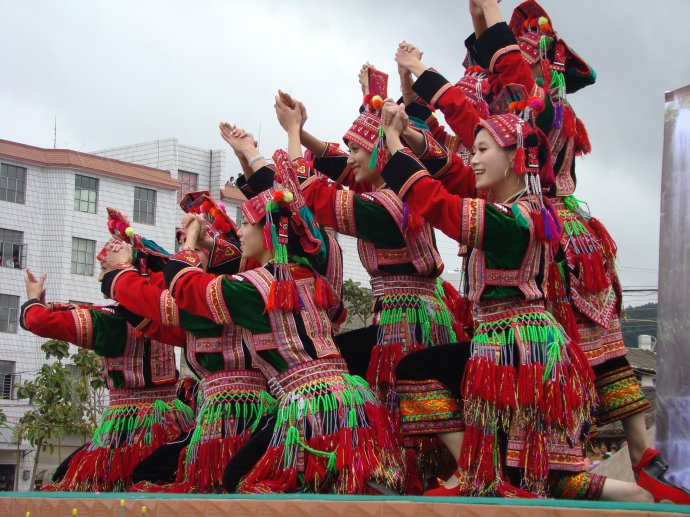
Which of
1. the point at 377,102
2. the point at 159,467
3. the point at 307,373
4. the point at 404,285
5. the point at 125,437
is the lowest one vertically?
the point at 159,467

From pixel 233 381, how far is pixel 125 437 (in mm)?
1177

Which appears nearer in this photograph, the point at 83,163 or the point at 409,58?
the point at 409,58

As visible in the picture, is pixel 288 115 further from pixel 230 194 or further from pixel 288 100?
pixel 230 194

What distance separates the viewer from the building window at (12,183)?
1000 inches

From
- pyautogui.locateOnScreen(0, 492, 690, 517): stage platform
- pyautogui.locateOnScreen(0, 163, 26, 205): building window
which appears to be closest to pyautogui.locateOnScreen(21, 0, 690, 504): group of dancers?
pyautogui.locateOnScreen(0, 492, 690, 517): stage platform

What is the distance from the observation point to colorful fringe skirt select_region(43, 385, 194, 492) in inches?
260

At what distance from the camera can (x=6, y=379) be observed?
2397 centimetres

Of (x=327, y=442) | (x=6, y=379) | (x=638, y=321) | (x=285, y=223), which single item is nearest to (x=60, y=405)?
(x=6, y=379)

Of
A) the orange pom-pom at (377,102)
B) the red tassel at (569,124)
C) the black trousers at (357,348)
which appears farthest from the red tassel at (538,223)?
the black trousers at (357,348)

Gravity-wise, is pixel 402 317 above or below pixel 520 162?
below

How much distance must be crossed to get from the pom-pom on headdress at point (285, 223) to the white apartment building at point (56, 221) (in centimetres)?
1984

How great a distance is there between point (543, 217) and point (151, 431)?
317 cm

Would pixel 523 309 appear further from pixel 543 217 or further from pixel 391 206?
pixel 391 206

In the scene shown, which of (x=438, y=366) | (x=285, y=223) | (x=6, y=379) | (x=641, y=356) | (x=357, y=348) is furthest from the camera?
(x=6, y=379)
